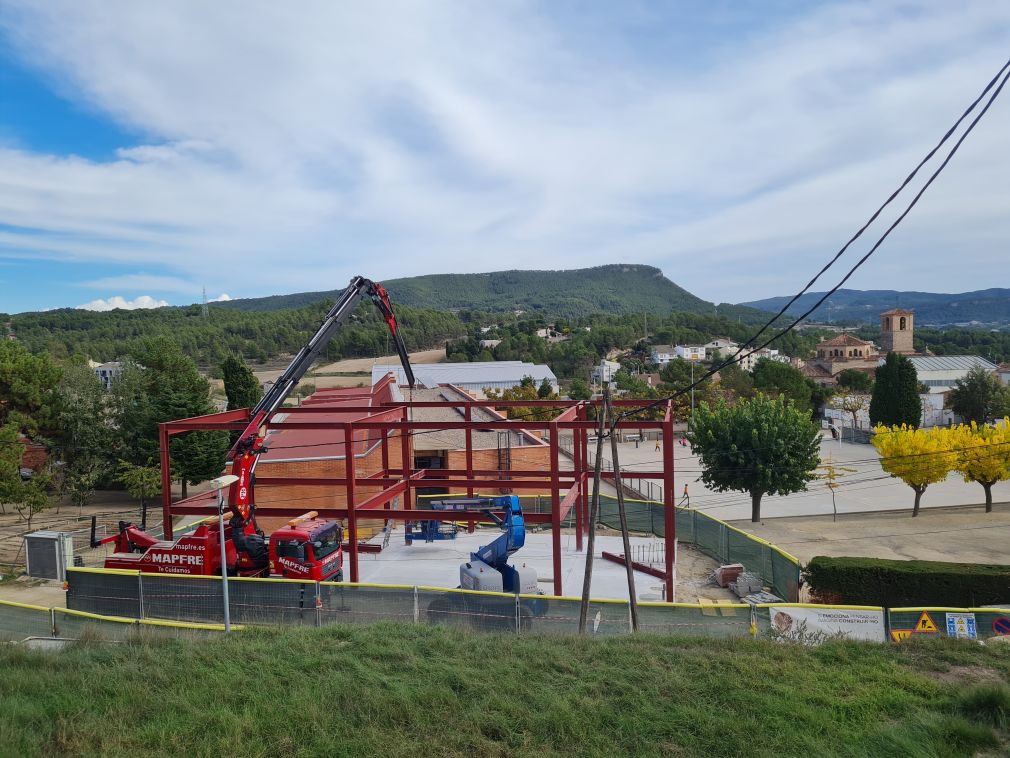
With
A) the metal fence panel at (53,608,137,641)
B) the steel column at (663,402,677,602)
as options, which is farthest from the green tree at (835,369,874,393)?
the metal fence panel at (53,608,137,641)

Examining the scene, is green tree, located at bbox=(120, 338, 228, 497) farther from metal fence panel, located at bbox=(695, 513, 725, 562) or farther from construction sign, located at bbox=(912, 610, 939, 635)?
construction sign, located at bbox=(912, 610, 939, 635)

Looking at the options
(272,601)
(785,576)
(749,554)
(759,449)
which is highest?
(759,449)

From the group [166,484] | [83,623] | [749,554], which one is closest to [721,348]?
[749,554]

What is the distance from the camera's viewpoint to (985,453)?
3331cm

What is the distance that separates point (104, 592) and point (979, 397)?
71.5m

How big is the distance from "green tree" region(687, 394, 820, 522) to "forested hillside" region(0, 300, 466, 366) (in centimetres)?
9264

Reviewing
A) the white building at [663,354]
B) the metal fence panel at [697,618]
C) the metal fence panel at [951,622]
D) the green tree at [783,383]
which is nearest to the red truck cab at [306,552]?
the metal fence panel at [697,618]

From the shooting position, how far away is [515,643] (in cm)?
1075

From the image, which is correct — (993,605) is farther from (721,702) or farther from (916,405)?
(916,405)

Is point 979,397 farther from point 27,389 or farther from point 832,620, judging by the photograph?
point 27,389

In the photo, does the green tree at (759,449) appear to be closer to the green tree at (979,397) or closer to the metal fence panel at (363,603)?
the metal fence panel at (363,603)

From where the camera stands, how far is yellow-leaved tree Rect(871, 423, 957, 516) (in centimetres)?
3334

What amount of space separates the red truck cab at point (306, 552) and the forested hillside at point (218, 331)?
333ft

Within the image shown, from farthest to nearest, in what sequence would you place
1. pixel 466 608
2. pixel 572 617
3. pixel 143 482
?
pixel 143 482
pixel 466 608
pixel 572 617
